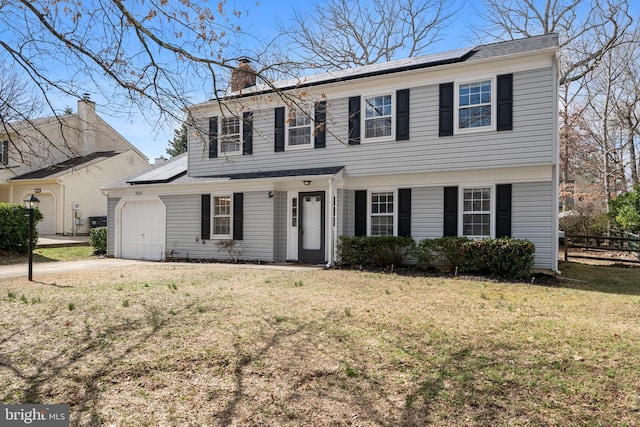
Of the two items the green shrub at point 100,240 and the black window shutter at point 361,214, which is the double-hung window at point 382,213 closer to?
the black window shutter at point 361,214

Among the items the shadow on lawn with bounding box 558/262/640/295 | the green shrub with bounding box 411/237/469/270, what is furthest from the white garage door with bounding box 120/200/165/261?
the shadow on lawn with bounding box 558/262/640/295

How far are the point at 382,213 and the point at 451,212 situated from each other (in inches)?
77.5

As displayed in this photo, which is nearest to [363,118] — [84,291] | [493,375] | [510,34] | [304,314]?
[304,314]

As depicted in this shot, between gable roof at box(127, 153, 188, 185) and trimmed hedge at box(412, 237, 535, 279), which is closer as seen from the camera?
trimmed hedge at box(412, 237, 535, 279)

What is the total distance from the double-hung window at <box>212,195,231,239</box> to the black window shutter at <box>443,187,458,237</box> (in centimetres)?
691

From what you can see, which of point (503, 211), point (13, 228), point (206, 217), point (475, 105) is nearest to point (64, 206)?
point (13, 228)

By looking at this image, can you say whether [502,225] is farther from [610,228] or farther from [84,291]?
[610,228]

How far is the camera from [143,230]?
15.0 m

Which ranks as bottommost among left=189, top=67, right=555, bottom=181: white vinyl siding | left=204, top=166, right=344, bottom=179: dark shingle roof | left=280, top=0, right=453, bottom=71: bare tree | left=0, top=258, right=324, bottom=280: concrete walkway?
left=0, top=258, right=324, bottom=280: concrete walkway

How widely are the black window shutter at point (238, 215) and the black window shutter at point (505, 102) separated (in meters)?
7.89

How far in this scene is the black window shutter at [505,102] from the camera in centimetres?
1030

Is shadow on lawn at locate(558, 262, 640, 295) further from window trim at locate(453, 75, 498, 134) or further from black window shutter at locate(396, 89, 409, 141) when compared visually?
black window shutter at locate(396, 89, 409, 141)

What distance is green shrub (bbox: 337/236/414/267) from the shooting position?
11.0m

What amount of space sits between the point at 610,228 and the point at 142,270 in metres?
18.9
